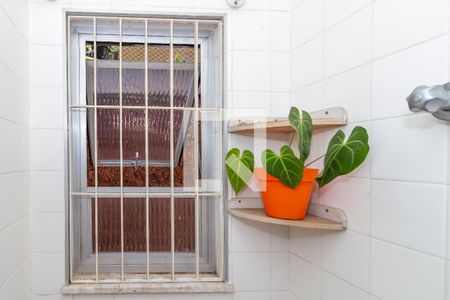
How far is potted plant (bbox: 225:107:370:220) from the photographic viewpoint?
802 millimetres

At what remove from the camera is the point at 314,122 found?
98 centimetres

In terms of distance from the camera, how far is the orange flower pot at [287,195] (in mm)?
958

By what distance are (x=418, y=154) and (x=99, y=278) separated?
3.83 feet

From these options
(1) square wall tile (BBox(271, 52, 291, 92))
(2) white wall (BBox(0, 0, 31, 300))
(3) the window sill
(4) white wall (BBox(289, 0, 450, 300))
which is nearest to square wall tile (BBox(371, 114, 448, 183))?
(4) white wall (BBox(289, 0, 450, 300))

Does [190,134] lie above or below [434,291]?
above

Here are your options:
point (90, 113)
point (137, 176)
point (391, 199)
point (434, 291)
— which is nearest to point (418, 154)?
point (391, 199)

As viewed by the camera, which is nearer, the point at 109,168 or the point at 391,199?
the point at 391,199

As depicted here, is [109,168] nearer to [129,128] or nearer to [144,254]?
[129,128]

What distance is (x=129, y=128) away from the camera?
1.29m

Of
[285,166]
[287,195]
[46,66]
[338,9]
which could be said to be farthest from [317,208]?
[46,66]

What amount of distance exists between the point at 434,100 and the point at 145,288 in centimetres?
110

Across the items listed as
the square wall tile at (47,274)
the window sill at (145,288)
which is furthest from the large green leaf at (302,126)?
the square wall tile at (47,274)

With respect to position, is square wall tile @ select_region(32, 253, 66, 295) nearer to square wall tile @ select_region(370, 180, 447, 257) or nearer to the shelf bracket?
the shelf bracket

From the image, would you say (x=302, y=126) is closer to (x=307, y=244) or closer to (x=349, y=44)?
(x=349, y=44)
